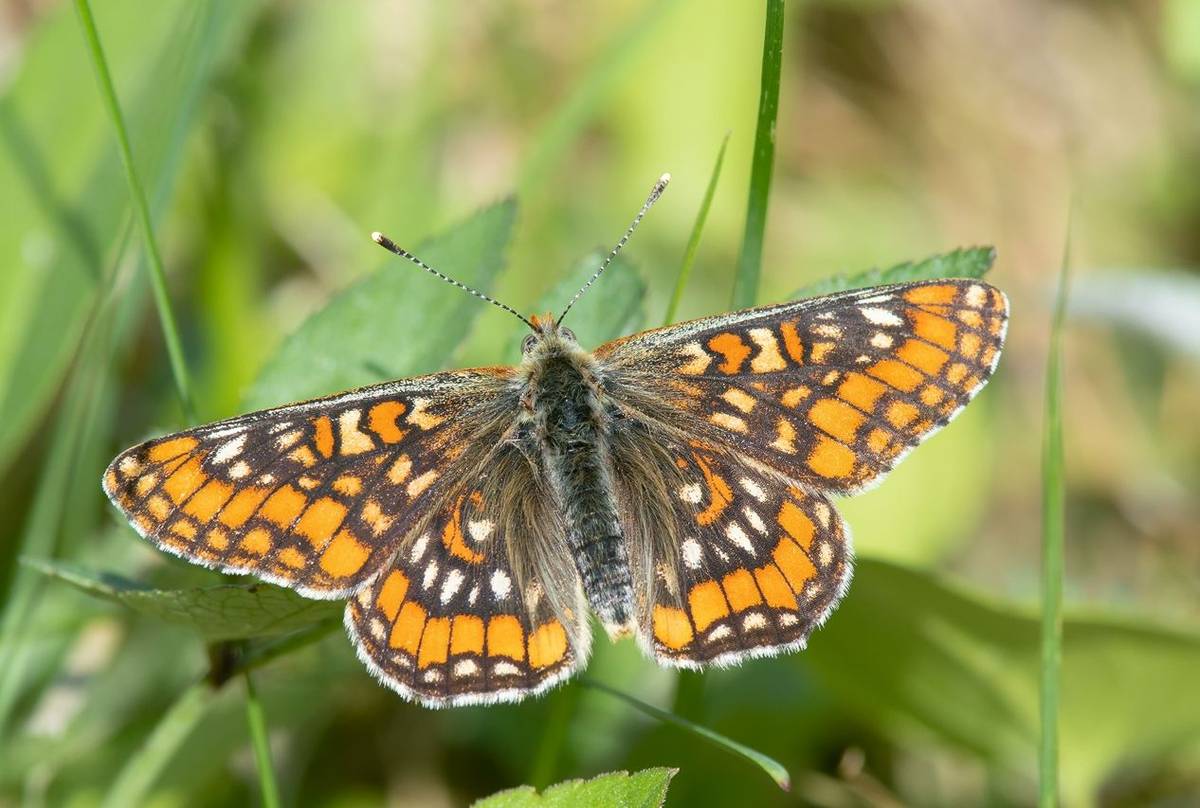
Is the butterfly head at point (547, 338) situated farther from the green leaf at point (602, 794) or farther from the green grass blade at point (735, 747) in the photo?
the green leaf at point (602, 794)

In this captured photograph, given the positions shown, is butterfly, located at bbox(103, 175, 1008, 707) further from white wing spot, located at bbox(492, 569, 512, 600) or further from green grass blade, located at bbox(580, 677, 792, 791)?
green grass blade, located at bbox(580, 677, 792, 791)

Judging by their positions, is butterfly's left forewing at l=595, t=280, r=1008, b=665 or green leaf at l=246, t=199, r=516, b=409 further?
green leaf at l=246, t=199, r=516, b=409

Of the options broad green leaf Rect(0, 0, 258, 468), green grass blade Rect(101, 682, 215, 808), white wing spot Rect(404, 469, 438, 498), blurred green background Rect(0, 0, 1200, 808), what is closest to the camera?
green grass blade Rect(101, 682, 215, 808)

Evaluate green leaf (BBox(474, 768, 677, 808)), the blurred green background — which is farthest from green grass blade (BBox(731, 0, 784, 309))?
green leaf (BBox(474, 768, 677, 808))

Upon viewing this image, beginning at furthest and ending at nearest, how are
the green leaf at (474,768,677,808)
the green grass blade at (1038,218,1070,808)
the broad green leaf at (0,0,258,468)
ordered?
the broad green leaf at (0,0,258,468) → the green grass blade at (1038,218,1070,808) → the green leaf at (474,768,677,808)

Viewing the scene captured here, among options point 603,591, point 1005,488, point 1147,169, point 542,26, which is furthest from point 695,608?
point 1147,169

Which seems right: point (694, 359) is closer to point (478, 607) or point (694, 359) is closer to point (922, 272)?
point (922, 272)

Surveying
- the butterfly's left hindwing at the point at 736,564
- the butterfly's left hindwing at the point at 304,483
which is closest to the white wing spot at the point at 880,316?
the butterfly's left hindwing at the point at 736,564

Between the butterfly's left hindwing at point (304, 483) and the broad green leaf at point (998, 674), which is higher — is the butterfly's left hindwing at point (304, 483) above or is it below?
above
